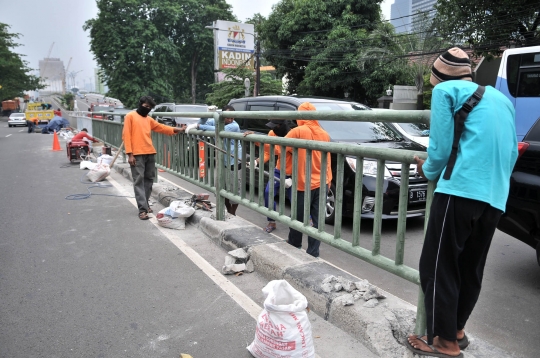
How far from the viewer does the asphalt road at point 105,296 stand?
9.47ft

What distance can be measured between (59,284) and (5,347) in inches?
40.1

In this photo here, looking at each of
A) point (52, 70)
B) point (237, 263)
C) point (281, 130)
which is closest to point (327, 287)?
point (237, 263)

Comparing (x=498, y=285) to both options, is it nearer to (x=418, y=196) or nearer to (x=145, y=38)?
(x=418, y=196)

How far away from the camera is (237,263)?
13.7 ft

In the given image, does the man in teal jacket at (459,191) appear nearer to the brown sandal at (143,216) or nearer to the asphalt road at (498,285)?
the asphalt road at (498,285)

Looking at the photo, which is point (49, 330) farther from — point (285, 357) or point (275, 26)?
point (275, 26)

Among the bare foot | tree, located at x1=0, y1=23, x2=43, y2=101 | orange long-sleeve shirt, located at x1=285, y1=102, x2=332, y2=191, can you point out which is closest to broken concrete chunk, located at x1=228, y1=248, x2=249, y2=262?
orange long-sleeve shirt, located at x1=285, y1=102, x2=332, y2=191

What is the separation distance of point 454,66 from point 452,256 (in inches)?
38.8

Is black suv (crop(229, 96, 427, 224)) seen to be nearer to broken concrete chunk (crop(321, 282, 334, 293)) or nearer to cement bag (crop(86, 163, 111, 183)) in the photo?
broken concrete chunk (crop(321, 282, 334, 293))

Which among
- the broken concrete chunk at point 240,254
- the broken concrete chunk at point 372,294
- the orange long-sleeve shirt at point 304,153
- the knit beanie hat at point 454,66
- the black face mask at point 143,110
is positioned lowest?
the broken concrete chunk at point 240,254

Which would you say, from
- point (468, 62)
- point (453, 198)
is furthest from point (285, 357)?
point (468, 62)

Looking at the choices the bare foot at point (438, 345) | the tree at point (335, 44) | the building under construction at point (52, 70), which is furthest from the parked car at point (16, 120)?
the building under construction at point (52, 70)

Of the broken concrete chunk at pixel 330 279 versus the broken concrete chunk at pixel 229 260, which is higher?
the broken concrete chunk at pixel 330 279

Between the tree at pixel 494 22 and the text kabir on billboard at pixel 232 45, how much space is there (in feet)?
63.9
